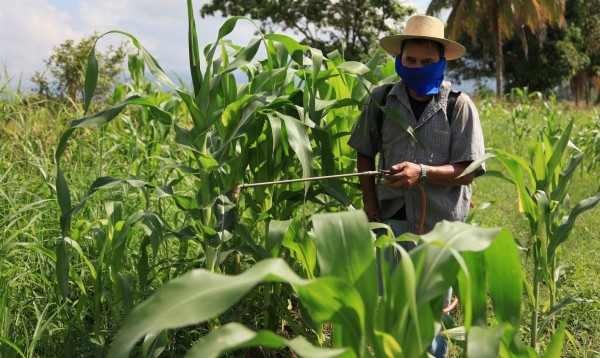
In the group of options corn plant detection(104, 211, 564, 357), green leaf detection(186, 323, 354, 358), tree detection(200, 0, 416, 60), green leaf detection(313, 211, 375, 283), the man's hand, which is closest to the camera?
green leaf detection(186, 323, 354, 358)

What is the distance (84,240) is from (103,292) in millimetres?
729

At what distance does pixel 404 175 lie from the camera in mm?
2256

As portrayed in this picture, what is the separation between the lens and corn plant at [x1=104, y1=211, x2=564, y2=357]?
45.9 inches

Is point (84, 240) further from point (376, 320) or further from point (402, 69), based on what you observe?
point (376, 320)

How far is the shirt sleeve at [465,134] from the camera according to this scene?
240 cm

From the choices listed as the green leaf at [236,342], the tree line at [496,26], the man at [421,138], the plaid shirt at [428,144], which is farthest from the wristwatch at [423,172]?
the tree line at [496,26]

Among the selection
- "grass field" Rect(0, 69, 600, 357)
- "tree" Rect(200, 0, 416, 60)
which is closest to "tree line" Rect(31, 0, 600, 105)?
"tree" Rect(200, 0, 416, 60)

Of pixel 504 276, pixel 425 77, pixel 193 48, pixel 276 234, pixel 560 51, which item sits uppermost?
pixel 560 51

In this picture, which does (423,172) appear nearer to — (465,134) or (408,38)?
(465,134)

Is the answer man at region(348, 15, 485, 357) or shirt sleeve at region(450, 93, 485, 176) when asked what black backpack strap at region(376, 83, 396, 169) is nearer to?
man at region(348, 15, 485, 357)

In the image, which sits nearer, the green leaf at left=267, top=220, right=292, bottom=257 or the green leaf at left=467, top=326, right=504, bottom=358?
the green leaf at left=467, top=326, right=504, bottom=358

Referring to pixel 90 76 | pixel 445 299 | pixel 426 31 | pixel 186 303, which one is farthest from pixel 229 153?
pixel 186 303

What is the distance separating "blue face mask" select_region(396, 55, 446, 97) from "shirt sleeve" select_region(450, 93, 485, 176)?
126 mm

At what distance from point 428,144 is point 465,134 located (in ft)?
0.49
